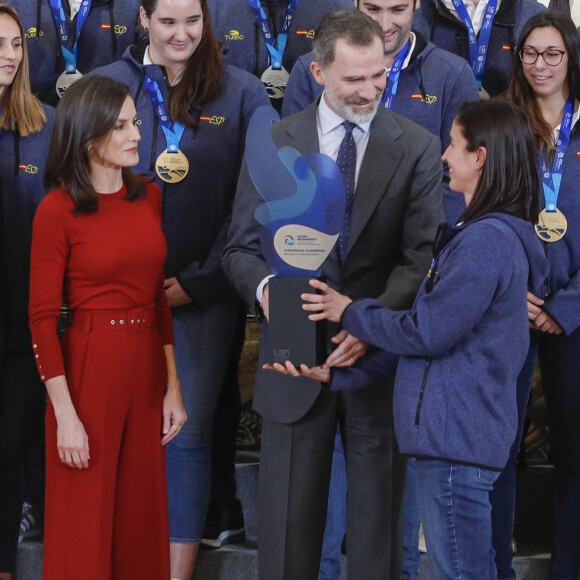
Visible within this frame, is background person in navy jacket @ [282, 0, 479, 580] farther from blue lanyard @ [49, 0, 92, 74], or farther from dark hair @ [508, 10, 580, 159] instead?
blue lanyard @ [49, 0, 92, 74]

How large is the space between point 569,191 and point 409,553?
4.28 feet

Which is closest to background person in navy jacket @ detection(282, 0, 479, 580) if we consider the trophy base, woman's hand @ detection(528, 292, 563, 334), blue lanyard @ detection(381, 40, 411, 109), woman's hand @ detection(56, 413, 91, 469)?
blue lanyard @ detection(381, 40, 411, 109)

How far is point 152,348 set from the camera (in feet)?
9.66

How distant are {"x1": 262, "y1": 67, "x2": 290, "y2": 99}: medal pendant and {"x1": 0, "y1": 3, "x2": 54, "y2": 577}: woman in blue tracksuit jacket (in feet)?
2.96

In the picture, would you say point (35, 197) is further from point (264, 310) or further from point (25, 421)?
point (264, 310)

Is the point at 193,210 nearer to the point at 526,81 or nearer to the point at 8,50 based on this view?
A: the point at 8,50

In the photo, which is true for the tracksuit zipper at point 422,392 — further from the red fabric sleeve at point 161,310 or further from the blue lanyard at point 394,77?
the blue lanyard at point 394,77

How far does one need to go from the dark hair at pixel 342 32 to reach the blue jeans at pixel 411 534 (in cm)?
133

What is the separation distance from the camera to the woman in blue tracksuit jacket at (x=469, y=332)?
2482 mm

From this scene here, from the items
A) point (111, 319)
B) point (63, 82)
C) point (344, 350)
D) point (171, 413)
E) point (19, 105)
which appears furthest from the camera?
point (63, 82)

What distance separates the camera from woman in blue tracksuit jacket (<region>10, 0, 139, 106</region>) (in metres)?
3.95

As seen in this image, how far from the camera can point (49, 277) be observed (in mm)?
2756

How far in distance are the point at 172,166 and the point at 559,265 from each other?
1324 millimetres

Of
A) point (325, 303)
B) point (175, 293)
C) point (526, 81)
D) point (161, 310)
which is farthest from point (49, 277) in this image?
point (526, 81)
